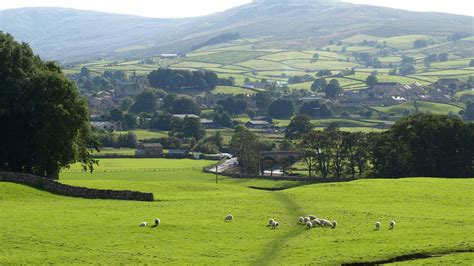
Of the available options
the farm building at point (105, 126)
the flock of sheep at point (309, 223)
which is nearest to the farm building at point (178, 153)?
the farm building at point (105, 126)

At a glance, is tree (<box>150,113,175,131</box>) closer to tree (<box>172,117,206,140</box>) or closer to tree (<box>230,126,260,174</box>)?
tree (<box>172,117,206,140</box>)

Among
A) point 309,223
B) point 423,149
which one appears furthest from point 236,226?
point 423,149

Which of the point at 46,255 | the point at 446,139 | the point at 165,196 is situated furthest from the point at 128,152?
the point at 46,255

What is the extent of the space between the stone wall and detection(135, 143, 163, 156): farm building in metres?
80.9

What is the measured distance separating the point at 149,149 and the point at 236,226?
102 m

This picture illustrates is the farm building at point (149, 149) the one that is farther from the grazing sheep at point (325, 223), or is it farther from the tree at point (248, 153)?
the grazing sheep at point (325, 223)

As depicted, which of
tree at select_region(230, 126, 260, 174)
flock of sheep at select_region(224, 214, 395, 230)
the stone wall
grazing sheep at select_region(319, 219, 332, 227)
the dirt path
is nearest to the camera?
the dirt path

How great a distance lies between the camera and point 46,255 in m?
39.7

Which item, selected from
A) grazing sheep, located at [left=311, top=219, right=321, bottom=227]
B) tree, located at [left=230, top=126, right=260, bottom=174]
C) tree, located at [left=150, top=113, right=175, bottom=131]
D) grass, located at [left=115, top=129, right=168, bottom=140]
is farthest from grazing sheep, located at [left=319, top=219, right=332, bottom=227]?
tree, located at [left=150, top=113, right=175, bottom=131]

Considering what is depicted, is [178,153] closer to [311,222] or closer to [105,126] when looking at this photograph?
[105,126]

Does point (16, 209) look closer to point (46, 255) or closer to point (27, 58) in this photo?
point (46, 255)

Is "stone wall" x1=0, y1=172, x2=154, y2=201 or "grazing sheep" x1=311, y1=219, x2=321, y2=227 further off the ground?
"grazing sheep" x1=311, y1=219, x2=321, y2=227

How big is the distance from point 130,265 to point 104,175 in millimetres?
71322

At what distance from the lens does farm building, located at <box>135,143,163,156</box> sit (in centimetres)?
14550
